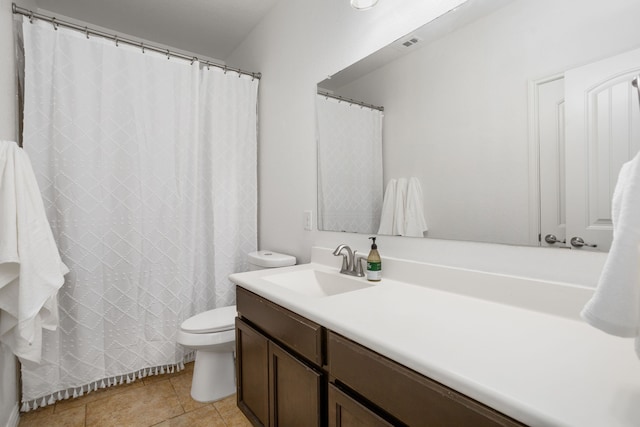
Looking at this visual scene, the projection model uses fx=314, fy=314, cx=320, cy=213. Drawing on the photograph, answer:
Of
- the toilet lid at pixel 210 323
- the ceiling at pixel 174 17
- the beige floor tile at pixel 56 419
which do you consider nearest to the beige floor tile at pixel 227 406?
the toilet lid at pixel 210 323

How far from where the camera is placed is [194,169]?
2176mm

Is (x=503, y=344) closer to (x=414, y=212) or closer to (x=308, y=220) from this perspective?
(x=414, y=212)

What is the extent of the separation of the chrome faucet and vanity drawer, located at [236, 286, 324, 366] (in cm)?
42

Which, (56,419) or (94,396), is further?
(94,396)

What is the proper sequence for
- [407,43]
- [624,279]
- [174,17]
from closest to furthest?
[624,279] < [407,43] < [174,17]

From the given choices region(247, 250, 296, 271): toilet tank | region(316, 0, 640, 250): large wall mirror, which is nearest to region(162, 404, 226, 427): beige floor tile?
region(247, 250, 296, 271): toilet tank

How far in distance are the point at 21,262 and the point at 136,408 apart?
39.9 inches

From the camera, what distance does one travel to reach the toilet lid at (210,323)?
5.75 ft

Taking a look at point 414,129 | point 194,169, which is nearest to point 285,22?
point 194,169

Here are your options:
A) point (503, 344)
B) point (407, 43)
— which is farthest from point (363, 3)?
point (503, 344)

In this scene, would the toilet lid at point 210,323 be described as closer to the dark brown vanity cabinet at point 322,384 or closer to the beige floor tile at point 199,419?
the dark brown vanity cabinet at point 322,384

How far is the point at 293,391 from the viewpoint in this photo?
3.68 ft

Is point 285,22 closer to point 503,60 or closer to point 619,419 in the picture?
point 503,60

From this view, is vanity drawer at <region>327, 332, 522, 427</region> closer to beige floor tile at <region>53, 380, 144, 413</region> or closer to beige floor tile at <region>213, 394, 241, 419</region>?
beige floor tile at <region>213, 394, 241, 419</region>
